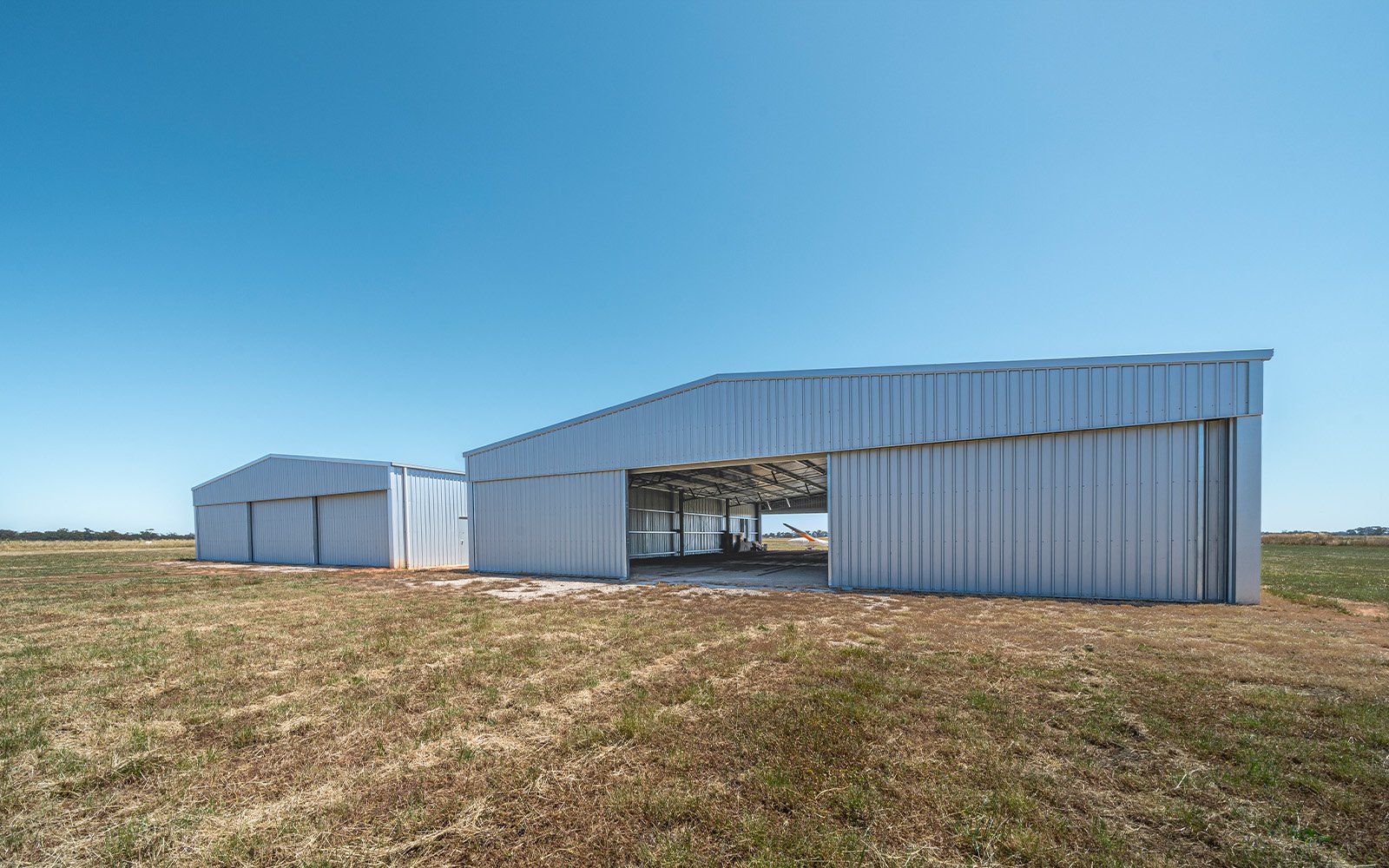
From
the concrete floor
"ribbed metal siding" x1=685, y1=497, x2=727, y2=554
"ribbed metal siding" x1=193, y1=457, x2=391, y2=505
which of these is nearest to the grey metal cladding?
the concrete floor

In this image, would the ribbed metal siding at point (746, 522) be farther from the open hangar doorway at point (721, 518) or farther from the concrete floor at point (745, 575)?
the concrete floor at point (745, 575)

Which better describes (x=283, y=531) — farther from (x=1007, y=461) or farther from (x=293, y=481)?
(x=1007, y=461)

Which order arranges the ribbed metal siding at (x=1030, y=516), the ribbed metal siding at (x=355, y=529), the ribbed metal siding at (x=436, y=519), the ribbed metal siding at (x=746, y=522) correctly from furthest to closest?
the ribbed metal siding at (x=746, y=522) < the ribbed metal siding at (x=436, y=519) < the ribbed metal siding at (x=355, y=529) < the ribbed metal siding at (x=1030, y=516)

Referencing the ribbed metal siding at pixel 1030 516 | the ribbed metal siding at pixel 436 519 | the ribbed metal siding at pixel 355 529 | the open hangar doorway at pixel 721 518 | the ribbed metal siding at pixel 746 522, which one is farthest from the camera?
the ribbed metal siding at pixel 746 522

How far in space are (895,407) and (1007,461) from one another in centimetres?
306

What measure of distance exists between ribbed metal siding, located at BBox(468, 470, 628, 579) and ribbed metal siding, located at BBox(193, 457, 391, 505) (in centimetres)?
737

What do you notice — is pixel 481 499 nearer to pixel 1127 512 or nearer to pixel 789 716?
pixel 789 716

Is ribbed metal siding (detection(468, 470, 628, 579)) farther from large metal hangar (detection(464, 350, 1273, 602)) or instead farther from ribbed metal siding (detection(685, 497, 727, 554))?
ribbed metal siding (detection(685, 497, 727, 554))

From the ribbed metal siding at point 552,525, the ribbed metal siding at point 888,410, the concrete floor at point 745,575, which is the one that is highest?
the ribbed metal siding at point 888,410

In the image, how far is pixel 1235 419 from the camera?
12.0 m

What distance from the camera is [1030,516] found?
13.4 m

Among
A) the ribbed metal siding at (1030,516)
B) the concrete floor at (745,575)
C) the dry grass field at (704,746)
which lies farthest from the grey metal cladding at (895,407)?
the dry grass field at (704,746)

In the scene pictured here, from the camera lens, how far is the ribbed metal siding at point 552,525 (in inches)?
750

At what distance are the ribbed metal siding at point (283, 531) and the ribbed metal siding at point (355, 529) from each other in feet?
3.37
